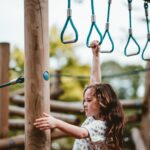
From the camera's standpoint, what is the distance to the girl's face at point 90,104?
2.08m

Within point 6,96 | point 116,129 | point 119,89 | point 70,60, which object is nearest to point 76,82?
point 119,89

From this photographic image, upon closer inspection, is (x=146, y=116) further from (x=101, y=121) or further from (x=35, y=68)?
(x=35, y=68)

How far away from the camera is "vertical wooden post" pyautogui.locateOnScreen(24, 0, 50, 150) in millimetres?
1832

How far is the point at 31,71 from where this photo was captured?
1835mm

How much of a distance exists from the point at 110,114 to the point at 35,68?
54 centimetres

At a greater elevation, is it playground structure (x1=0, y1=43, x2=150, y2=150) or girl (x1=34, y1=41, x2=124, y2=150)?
girl (x1=34, y1=41, x2=124, y2=150)

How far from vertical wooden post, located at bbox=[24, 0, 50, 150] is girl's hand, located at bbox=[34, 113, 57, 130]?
0.04m

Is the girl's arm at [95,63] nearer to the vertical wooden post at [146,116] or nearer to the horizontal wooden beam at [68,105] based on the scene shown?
the horizontal wooden beam at [68,105]

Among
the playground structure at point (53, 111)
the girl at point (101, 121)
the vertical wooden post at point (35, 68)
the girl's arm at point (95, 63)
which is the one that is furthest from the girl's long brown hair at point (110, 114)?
the playground structure at point (53, 111)

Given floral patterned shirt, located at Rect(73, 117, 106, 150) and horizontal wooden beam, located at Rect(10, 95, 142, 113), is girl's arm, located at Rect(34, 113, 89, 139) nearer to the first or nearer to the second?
floral patterned shirt, located at Rect(73, 117, 106, 150)

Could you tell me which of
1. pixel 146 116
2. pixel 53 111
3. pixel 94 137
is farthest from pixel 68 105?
pixel 94 137

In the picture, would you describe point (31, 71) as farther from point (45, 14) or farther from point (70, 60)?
point (70, 60)

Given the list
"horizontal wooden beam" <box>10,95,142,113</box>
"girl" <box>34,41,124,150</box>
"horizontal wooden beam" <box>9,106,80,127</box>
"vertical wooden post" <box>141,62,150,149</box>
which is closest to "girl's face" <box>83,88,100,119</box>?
"girl" <box>34,41,124,150</box>

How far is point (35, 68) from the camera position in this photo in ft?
6.00
